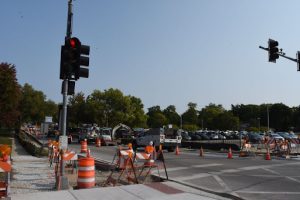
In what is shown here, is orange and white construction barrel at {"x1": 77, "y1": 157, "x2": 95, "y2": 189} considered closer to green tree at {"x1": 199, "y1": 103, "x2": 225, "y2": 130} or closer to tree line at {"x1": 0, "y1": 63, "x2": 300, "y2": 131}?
tree line at {"x1": 0, "y1": 63, "x2": 300, "y2": 131}

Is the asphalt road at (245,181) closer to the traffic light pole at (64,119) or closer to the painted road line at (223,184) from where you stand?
the painted road line at (223,184)

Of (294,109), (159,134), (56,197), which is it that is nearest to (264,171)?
(56,197)

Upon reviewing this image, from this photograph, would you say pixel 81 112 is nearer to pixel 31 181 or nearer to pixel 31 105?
pixel 31 105

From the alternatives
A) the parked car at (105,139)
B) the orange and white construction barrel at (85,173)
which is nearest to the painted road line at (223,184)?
the orange and white construction barrel at (85,173)

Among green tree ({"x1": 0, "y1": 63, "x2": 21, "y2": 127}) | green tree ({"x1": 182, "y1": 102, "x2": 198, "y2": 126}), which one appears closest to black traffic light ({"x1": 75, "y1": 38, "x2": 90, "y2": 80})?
green tree ({"x1": 0, "y1": 63, "x2": 21, "y2": 127})

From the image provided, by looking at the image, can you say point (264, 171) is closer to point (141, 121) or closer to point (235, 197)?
point (235, 197)

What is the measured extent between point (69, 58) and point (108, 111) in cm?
6933

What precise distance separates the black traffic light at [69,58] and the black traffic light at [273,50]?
14.4 meters

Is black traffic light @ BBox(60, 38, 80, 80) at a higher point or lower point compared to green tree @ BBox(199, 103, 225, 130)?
lower

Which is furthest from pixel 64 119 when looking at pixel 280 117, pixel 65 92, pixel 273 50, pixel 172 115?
pixel 172 115

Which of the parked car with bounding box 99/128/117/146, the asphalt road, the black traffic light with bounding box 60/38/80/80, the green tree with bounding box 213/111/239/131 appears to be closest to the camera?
the asphalt road

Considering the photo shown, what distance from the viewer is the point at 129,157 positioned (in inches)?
552

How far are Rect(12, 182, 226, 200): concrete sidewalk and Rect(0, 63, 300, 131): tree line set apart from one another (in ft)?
27.0

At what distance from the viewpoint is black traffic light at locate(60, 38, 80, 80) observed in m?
13.1
